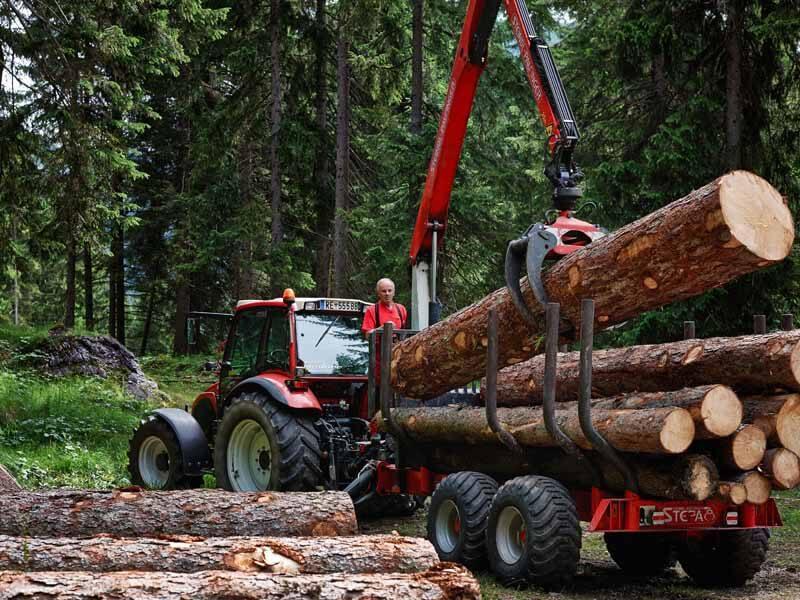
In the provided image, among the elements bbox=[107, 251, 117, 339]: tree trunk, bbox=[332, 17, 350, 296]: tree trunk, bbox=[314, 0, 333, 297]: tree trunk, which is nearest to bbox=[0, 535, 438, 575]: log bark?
bbox=[332, 17, 350, 296]: tree trunk

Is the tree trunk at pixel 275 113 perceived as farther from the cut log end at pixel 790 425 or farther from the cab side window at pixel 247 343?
the cut log end at pixel 790 425

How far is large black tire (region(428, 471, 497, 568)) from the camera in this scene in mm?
7660

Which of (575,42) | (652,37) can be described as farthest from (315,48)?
(652,37)

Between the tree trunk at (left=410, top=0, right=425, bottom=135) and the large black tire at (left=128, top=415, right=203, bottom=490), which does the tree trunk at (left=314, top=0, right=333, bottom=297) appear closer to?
the tree trunk at (left=410, top=0, right=425, bottom=135)

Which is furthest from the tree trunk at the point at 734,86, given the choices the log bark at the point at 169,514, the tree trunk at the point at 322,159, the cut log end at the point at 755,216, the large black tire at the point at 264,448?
the tree trunk at the point at 322,159

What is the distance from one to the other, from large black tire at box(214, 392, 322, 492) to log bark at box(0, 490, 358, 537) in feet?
7.68

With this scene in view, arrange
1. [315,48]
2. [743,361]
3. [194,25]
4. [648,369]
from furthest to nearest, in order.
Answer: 1. [315,48]
2. [194,25]
3. [648,369]
4. [743,361]

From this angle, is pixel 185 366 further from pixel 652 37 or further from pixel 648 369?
pixel 648 369

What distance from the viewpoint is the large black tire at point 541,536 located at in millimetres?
6875

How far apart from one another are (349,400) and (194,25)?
8.33m

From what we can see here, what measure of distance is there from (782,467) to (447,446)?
3.04m

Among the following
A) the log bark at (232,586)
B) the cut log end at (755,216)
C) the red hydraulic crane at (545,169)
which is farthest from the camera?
the red hydraulic crane at (545,169)

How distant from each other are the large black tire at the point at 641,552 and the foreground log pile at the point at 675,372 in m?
1.03

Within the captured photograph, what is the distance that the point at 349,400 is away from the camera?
1035cm
